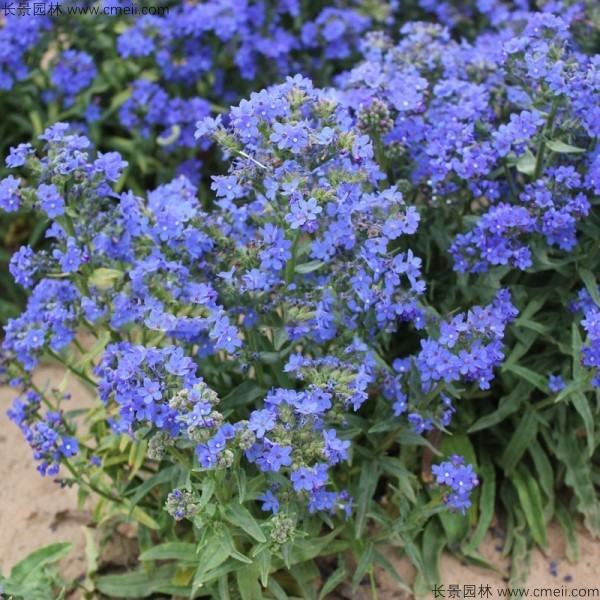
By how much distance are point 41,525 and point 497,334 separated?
3.08 m

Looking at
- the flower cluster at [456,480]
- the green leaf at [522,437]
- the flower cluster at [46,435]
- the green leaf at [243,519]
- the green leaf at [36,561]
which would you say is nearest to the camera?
the green leaf at [243,519]

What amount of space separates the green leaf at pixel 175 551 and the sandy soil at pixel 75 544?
0.83 metres

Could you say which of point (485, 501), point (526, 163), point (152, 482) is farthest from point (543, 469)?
point (152, 482)

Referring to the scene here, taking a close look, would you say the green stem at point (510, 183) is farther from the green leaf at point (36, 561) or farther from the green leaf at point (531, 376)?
the green leaf at point (36, 561)

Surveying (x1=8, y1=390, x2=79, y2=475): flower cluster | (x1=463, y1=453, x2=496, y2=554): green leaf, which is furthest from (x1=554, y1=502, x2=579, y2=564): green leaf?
(x1=8, y1=390, x2=79, y2=475): flower cluster

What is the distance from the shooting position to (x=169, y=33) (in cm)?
737

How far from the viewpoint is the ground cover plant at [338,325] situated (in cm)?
439

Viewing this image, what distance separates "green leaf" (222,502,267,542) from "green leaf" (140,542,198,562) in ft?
1.79

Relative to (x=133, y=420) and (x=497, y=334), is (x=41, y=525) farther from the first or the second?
(x=497, y=334)

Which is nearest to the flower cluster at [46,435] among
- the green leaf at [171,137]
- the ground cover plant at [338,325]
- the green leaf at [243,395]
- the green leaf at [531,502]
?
the ground cover plant at [338,325]

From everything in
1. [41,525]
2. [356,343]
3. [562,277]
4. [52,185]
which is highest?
[52,185]

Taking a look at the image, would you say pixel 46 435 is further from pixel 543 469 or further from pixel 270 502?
pixel 543 469

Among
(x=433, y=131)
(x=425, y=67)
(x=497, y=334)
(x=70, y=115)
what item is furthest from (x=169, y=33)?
(x=497, y=334)

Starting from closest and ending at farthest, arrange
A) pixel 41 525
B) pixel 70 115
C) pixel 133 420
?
pixel 133 420 → pixel 41 525 → pixel 70 115
